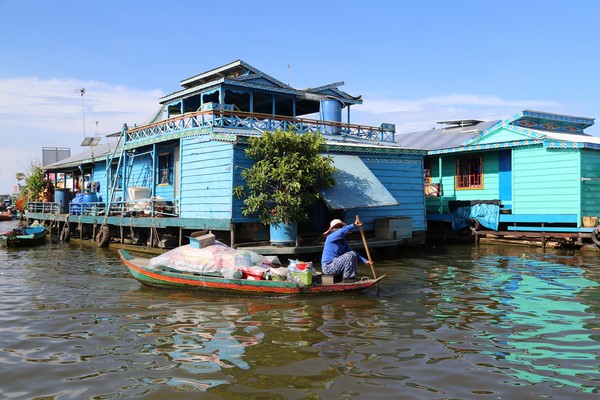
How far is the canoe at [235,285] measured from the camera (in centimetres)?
1005

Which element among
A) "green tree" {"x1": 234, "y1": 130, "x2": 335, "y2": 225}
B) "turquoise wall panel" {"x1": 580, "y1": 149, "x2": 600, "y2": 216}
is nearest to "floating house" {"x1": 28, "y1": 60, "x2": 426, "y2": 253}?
"green tree" {"x1": 234, "y1": 130, "x2": 335, "y2": 225}

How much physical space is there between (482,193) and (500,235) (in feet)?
8.32

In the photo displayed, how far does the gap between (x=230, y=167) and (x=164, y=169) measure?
6816 mm

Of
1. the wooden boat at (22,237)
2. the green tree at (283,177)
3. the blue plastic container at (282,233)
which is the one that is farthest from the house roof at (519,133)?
the wooden boat at (22,237)

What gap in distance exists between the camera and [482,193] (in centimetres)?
2205

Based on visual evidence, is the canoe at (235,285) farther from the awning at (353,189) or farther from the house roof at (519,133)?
the house roof at (519,133)

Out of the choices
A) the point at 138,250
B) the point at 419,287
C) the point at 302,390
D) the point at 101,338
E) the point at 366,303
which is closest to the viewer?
the point at 302,390

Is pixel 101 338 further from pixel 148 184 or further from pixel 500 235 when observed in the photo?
pixel 500 235

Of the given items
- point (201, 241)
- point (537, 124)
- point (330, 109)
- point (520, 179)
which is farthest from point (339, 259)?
point (537, 124)

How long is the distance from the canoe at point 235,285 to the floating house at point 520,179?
1149cm

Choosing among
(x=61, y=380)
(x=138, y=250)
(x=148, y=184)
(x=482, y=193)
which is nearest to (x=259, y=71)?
(x=148, y=184)

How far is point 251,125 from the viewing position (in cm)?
1759

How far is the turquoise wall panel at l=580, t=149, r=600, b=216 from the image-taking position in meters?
18.2

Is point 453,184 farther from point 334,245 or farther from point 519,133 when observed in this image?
point 334,245
